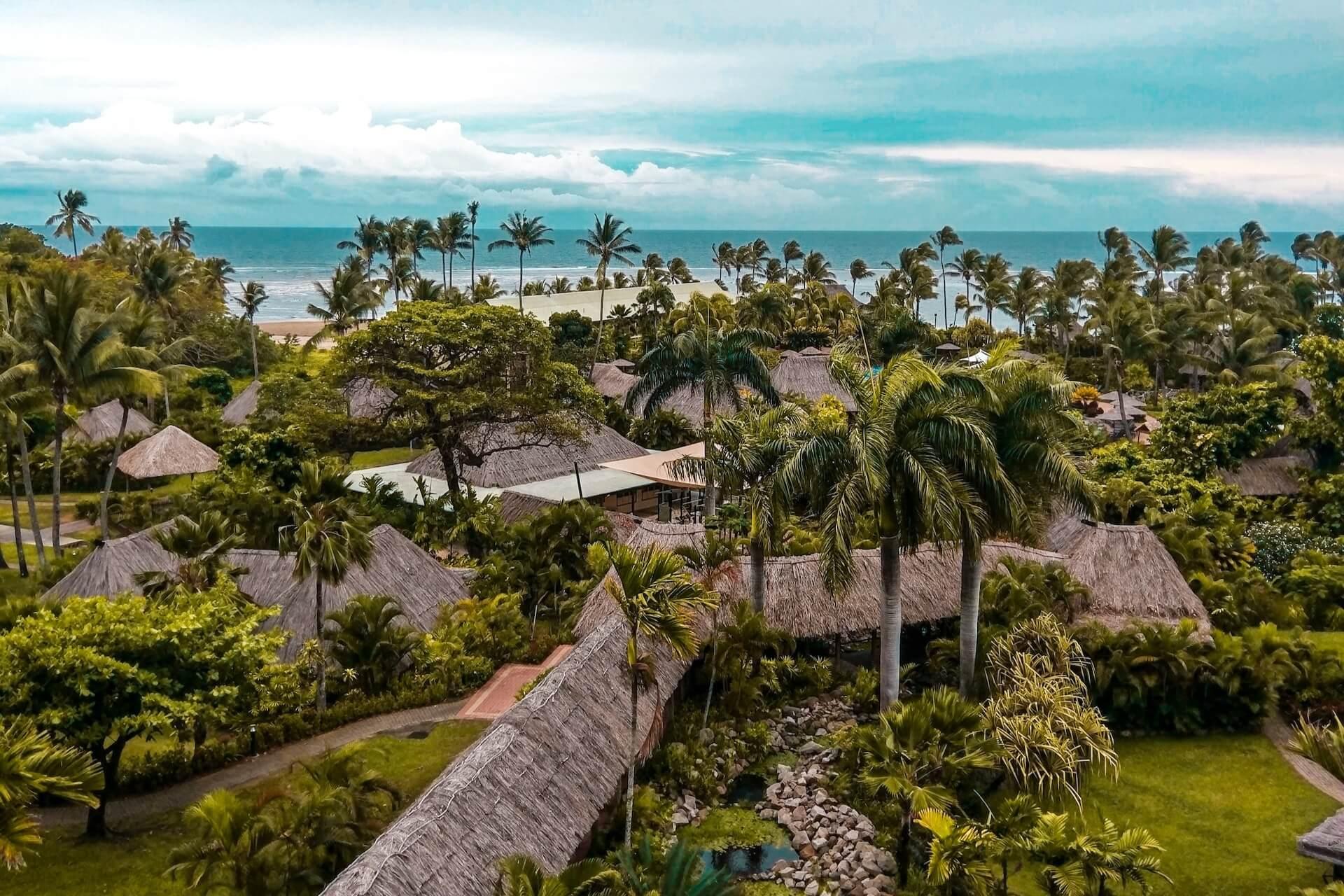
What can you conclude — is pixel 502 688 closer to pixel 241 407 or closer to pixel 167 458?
pixel 167 458

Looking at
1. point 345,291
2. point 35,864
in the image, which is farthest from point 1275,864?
point 345,291

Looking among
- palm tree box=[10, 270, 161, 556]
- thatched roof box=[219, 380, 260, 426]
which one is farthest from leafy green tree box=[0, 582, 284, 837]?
thatched roof box=[219, 380, 260, 426]

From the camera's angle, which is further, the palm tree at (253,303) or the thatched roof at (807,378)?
the palm tree at (253,303)

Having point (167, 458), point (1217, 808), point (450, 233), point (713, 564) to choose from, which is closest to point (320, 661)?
point (713, 564)

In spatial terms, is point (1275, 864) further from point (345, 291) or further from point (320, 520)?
point (345, 291)

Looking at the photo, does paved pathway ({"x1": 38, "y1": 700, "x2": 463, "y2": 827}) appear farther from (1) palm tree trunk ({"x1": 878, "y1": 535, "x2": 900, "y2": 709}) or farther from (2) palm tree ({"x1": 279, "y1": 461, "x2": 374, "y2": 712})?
(1) palm tree trunk ({"x1": 878, "y1": 535, "x2": 900, "y2": 709})

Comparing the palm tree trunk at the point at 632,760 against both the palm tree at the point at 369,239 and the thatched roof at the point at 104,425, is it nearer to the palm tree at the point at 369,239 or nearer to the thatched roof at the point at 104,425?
the thatched roof at the point at 104,425

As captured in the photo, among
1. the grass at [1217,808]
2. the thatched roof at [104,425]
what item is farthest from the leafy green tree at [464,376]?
the grass at [1217,808]

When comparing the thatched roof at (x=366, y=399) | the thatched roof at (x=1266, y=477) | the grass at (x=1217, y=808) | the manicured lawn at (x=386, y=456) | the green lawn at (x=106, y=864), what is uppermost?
the thatched roof at (x=366, y=399)
